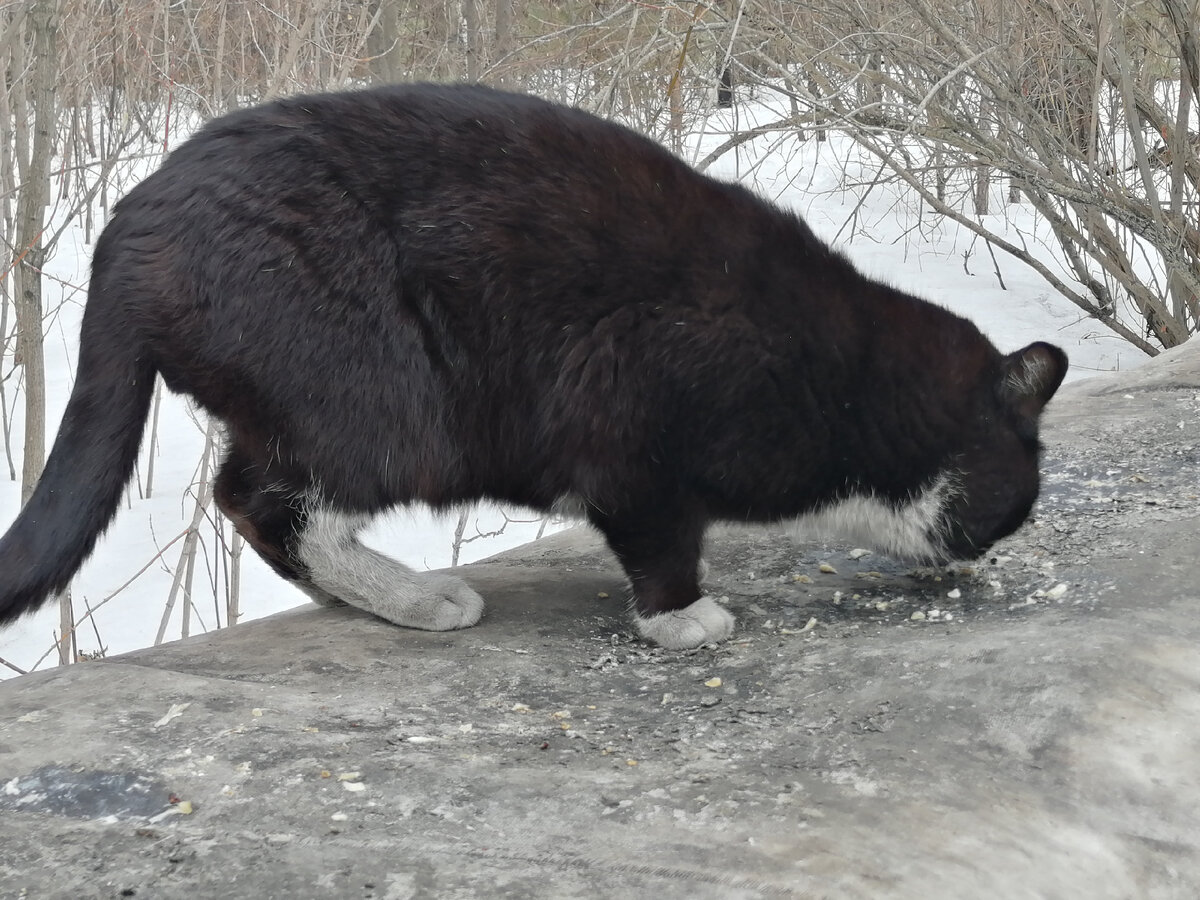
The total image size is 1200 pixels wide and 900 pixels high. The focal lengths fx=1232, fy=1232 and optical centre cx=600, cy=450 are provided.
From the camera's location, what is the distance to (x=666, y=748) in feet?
7.50

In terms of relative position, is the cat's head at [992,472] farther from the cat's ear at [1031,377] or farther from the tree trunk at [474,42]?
the tree trunk at [474,42]

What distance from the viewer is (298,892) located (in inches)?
65.3

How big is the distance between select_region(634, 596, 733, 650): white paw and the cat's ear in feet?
3.06

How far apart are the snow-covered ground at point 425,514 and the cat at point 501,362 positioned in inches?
81.0

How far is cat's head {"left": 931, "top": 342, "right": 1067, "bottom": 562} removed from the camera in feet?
10.3

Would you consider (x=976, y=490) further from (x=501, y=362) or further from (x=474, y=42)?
(x=474, y=42)

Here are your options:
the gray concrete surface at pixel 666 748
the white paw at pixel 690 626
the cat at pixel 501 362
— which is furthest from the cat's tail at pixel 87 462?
the white paw at pixel 690 626

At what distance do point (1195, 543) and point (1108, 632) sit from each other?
0.69 m

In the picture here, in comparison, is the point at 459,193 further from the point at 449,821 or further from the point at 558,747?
the point at 449,821

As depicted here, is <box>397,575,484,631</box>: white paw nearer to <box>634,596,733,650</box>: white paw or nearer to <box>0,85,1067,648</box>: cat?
<box>0,85,1067,648</box>: cat

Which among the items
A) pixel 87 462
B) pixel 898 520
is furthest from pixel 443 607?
pixel 898 520

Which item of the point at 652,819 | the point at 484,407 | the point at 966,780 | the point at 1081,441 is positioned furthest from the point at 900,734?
the point at 1081,441

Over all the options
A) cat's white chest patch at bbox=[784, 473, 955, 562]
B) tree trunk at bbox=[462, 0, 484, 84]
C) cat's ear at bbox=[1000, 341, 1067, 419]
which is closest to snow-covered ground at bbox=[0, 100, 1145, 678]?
tree trunk at bbox=[462, 0, 484, 84]

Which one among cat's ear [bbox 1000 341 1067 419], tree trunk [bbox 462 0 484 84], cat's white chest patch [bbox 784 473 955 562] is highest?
tree trunk [bbox 462 0 484 84]
